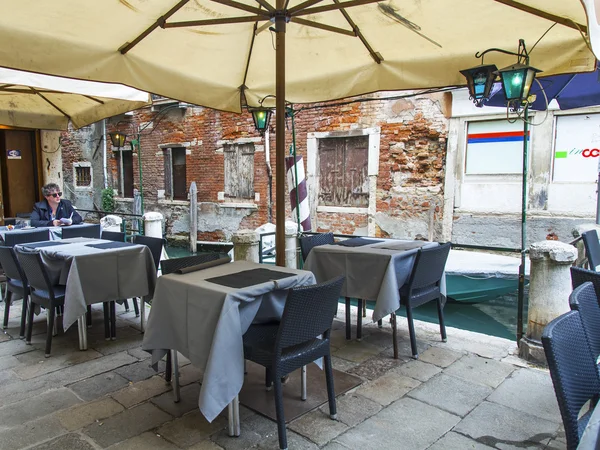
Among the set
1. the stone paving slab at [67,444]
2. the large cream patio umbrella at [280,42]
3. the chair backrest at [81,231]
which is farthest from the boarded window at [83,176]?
the stone paving slab at [67,444]

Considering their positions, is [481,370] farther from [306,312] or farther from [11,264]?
[11,264]

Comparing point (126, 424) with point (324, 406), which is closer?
point (126, 424)

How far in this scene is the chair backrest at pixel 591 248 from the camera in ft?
10.9

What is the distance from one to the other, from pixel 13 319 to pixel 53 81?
2489 millimetres

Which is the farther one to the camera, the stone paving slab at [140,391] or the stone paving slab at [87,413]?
the stone paving slab at [140,391]

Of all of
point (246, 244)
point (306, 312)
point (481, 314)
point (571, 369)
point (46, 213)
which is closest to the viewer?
point (571, 369)

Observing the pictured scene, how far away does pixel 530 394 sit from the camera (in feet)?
9.18

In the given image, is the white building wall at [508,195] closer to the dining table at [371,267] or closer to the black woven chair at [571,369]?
the dining table at [371,267]

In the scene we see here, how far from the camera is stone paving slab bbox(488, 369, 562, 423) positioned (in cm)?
260

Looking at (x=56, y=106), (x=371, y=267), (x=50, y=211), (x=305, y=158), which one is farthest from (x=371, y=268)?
(x=305, y=158)

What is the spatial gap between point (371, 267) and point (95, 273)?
2.33 metres

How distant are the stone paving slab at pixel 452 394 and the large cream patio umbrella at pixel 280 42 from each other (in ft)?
4.49

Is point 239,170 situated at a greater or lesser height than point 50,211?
greater

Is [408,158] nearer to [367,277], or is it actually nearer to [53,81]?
[367,277]
